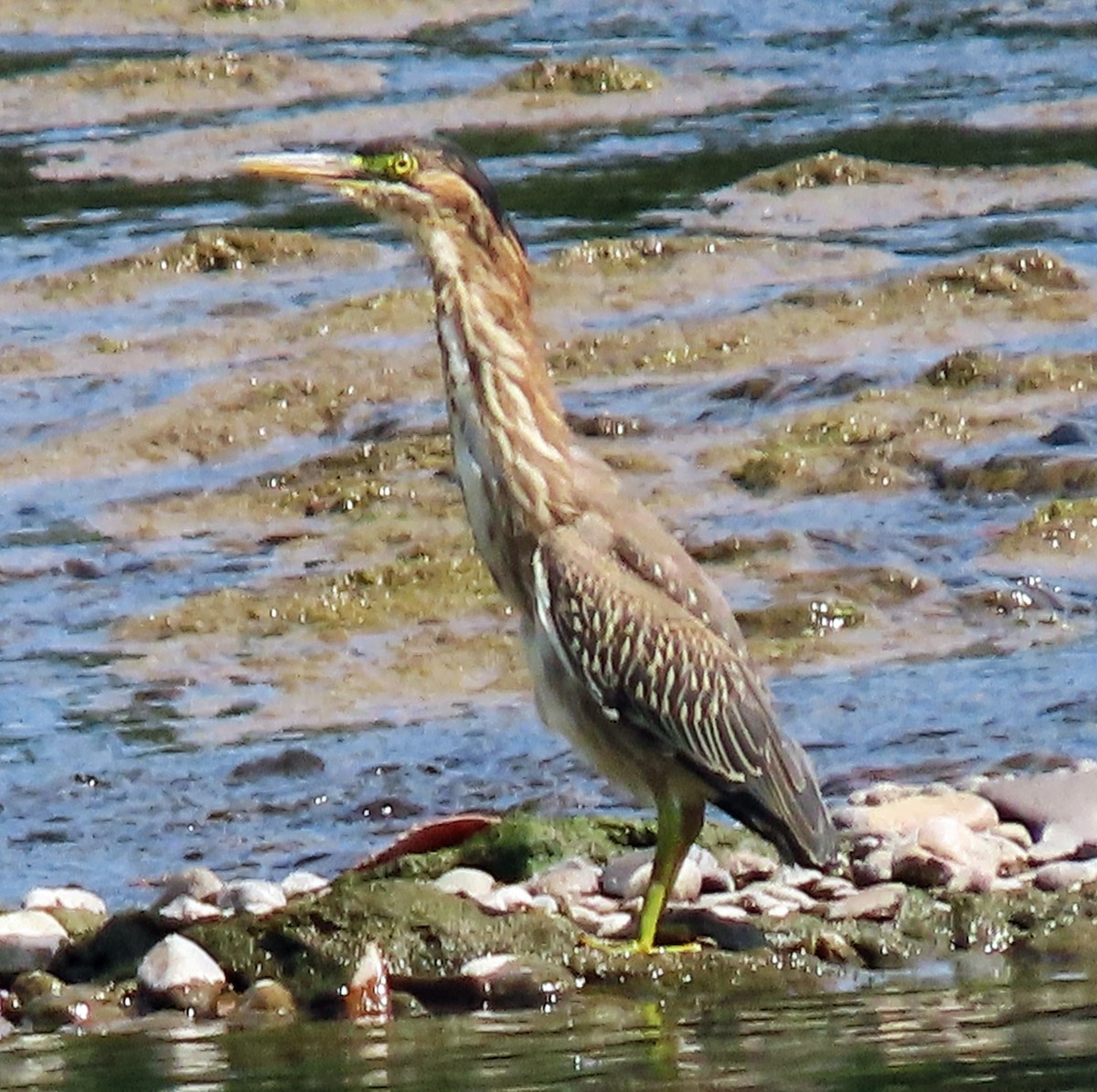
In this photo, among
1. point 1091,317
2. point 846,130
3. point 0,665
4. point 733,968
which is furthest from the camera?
point 846,130


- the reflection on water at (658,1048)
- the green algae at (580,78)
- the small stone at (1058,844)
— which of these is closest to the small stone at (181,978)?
the reflection on water at (658,1048)

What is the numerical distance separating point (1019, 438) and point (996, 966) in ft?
19.7

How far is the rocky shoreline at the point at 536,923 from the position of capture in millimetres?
6457

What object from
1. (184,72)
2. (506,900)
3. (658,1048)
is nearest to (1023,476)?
(506,900)

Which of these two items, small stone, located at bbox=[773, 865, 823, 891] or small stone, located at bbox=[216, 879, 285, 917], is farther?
small stone, located at bbox=[773, 865, 823, 891]

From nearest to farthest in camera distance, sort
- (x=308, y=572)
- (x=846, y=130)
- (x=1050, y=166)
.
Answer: (x=308, y=572)
(x=1050, y=166)
(x=846, y=130)

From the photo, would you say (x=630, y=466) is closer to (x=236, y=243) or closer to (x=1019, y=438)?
(x=1019, y=438)

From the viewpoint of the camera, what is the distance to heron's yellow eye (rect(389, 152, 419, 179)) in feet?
24.3

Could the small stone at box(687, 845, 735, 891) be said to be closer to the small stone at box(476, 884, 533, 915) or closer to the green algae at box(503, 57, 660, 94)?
the small stone at box(476, 884, 533, 915)

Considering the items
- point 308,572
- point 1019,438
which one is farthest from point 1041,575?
point 308,572

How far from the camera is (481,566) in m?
11.0

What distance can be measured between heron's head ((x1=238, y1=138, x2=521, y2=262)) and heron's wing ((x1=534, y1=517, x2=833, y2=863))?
0.75 metres

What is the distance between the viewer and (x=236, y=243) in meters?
16.4

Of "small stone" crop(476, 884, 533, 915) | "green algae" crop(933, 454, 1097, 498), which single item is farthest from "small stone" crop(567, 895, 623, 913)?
"green algae" crop(933, 454, 1097, 498)
